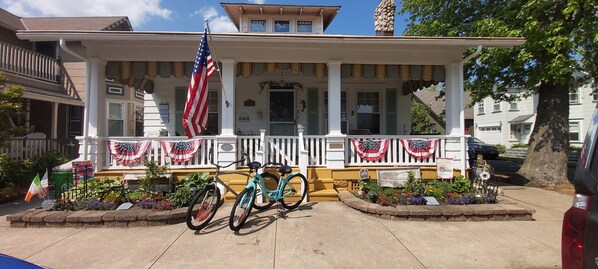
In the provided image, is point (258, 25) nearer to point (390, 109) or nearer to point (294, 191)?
point (390, 109)

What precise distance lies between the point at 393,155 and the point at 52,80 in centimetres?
1279

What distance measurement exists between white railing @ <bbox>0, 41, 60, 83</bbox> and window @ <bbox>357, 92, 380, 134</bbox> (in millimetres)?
11209

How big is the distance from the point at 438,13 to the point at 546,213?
7.33 metres

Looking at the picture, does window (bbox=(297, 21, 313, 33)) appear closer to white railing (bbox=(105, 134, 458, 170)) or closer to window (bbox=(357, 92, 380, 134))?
window (bbox=(357, 92, 380, 134))

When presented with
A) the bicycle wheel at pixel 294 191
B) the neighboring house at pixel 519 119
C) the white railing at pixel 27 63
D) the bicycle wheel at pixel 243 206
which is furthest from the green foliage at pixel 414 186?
the neighboring house at pixel 519 119

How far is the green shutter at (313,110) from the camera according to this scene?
973cm

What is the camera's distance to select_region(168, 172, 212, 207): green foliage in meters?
5.82

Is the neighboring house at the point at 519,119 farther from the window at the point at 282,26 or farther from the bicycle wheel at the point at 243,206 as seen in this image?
the bicycle wheel at the point at 243,206

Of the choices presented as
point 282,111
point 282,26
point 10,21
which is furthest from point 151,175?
point 10,21

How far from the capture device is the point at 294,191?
20.3 ft

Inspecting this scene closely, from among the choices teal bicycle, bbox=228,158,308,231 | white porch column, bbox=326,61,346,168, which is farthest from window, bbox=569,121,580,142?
teal bicycle, bbox=228,158,308,231

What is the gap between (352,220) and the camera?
18.0ft

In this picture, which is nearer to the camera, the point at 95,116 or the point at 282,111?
the point at 95,116

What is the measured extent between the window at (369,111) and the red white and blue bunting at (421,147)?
2.79m
